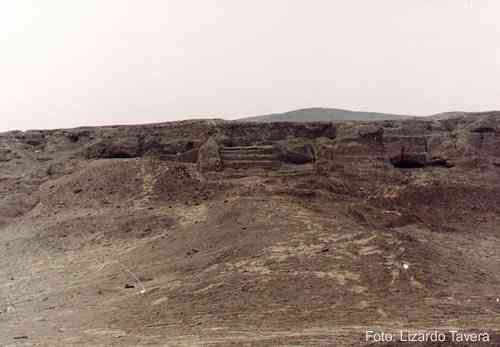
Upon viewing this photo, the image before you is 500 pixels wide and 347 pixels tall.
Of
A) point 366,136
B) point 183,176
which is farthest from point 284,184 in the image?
point 366,136

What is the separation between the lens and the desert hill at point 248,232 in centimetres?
859

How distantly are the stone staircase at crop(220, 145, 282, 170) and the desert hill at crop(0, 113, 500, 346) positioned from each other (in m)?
0.06

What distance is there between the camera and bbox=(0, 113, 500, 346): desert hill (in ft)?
28.2

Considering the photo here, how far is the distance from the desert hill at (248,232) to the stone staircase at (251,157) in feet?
0.20

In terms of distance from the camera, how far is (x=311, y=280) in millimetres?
9578

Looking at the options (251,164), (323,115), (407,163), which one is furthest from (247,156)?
(323,115)

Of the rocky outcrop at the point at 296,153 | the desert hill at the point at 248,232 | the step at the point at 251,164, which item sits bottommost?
the desert hill at the point at 248,232

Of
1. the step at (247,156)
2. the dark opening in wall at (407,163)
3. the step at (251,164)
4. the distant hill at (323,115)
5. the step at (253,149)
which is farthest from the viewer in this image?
the distant hill at (323,115)

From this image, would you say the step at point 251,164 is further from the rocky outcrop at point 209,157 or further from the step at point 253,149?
the step at point 253,149

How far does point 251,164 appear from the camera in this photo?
18.3m

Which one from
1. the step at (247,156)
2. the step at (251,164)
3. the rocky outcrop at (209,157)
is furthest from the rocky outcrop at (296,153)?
the rocky outcrop at (209,157)

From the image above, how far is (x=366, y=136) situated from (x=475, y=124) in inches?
154

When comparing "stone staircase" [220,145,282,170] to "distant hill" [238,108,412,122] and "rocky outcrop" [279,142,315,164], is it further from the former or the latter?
"distant hill" [238,108,412,122]

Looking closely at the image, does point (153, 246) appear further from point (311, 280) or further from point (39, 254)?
point (311, 280)
